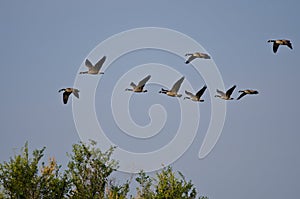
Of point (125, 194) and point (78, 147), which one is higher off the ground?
point (78, 147)

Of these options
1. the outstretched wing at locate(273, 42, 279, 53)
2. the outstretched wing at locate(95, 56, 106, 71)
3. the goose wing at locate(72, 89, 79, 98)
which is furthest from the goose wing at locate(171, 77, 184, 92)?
the outstretched wing at locate(273, 42, 279, 53)

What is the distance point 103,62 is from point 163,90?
3.73 meters

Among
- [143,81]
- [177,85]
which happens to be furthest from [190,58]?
[143,81]

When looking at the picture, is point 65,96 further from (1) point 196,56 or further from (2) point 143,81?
(1) point 196,56

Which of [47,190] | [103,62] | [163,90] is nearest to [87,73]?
[103,62]

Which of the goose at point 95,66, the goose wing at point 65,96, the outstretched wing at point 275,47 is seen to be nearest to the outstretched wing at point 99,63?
the goose at point 95,66

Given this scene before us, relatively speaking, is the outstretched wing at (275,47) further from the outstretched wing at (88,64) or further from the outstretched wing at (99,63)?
the outstretched wing at (88,64)

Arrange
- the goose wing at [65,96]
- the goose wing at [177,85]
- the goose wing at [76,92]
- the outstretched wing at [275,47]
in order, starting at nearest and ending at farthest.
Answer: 1. the outstretched wing at [275,47]
2. the goose wing at [76,92]
3. the goose wing at [177,85]
4. the goose wing at [65,96]

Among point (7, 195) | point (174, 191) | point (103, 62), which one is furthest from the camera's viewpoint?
point (7, 195)

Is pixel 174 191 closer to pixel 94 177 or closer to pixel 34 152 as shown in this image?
pixel 94 177

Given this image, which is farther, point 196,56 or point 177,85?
point 177,85

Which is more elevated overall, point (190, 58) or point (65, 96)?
point (65, 96)

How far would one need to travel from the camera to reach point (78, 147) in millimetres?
34562

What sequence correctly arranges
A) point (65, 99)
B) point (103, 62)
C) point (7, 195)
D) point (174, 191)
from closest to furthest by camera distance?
point (103, 62), point (65, 99), point (174, 191), point (7, 195)
